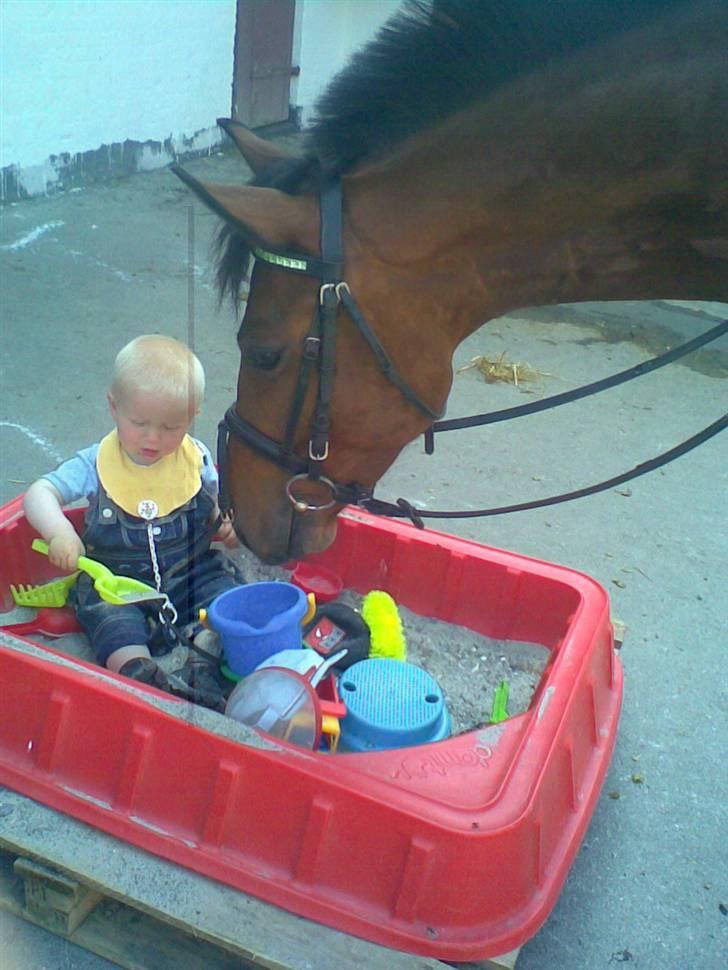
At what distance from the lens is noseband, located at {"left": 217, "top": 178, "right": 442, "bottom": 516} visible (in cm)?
147

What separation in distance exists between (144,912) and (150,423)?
1.03 meters

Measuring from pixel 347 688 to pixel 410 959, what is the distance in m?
0.70

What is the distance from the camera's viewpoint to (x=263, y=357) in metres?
1.57

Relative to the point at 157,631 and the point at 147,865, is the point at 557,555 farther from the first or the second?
the point at 147,865

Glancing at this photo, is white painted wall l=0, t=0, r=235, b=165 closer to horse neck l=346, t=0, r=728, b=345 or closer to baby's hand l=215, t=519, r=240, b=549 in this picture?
baby's hand l=215, t=519, r=240, b=549

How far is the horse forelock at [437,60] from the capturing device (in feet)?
4.71

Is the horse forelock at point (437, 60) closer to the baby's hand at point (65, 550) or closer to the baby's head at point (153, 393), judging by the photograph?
the baby's head at point (153, 393)

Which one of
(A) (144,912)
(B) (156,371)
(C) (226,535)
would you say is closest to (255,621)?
(C) (226,535)

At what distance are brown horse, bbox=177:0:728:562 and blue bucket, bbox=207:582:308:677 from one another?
61 cm

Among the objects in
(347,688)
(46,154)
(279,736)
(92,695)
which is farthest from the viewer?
(46,154)

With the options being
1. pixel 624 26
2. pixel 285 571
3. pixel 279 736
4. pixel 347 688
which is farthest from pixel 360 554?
pixel 624 26

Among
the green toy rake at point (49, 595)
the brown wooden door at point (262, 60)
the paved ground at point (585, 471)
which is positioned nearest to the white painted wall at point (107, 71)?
the brown wooden door at point (262, 60)

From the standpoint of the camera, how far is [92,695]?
5.58ft

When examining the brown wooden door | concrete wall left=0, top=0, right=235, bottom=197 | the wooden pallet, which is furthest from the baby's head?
the brown wooden door
